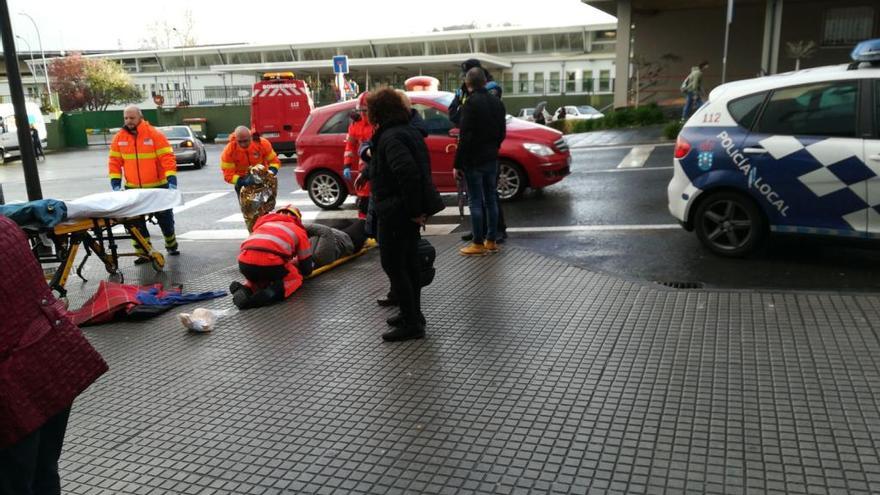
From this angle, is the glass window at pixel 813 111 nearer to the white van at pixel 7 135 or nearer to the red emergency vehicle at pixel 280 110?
the red emergency vehicle at pixel 280 110

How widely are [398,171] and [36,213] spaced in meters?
3.66

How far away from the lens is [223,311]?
6.33 m

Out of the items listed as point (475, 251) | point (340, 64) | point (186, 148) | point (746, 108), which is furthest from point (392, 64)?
point (746, 108)

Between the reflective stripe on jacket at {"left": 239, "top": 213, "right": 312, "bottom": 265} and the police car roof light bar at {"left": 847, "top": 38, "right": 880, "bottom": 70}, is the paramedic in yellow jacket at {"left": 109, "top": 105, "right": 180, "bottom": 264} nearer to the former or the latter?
the reflective stripe on jacket at {"left": 239, "top": 213, "right": 312, "bottom": 265}

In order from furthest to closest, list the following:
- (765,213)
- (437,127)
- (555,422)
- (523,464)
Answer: (437,127) → (765,213) → (555,422) → (523,464)

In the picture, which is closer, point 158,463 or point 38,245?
point 158,463

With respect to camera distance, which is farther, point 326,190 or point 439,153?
point 326,190

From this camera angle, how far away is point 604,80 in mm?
49750

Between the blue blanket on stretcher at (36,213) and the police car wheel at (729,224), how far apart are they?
6.23 metres

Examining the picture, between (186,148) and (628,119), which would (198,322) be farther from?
(628,119)

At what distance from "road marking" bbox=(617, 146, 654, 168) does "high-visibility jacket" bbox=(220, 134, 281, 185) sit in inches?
293

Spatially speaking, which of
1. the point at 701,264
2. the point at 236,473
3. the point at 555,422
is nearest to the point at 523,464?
the point at 555,422

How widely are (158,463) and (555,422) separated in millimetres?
2127

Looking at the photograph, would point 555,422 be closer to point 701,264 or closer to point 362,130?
point 701,264
